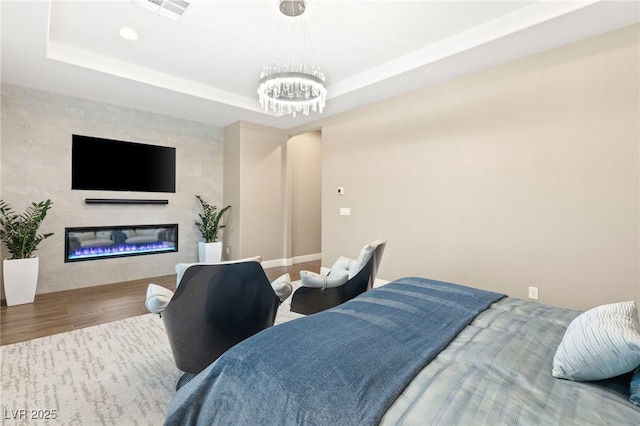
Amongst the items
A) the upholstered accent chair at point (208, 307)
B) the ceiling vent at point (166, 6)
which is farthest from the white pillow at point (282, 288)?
the ceiling vent at point (166, 6)

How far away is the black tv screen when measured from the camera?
4.35 m

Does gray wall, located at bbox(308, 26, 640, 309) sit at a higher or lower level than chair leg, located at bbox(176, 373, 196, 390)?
higher

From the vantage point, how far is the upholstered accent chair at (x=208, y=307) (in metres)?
1.76

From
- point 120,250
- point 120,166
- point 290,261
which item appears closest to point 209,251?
point 120,250

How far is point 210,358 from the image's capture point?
192 cm

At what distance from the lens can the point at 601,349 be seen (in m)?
1.05

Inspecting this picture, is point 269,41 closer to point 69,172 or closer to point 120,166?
point 120,166

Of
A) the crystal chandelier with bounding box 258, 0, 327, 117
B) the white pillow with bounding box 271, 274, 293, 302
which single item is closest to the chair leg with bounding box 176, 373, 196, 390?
the white pillow with bounding box 271, 274, 293, 302

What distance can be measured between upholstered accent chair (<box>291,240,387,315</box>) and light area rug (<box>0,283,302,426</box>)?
107 centimetres

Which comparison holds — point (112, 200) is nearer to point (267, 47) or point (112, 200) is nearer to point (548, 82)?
point (267, 47)

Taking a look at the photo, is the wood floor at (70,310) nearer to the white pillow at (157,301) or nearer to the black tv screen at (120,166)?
the black tv screen at (120,166)

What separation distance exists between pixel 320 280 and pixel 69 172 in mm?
4117

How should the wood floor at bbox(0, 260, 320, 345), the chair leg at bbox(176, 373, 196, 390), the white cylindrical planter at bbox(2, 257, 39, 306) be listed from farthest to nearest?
1. the white cylindrical planter at bbox(2, 257, 39, 306)
2. the wood floor at bbox(0, 260, 320, 345)
3. the chair leg at bbox(176, 373, 196, 390)

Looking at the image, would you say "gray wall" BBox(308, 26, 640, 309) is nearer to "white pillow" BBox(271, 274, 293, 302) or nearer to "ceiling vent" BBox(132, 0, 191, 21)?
"white pillow" BBox(271, 274, 293, 302)
